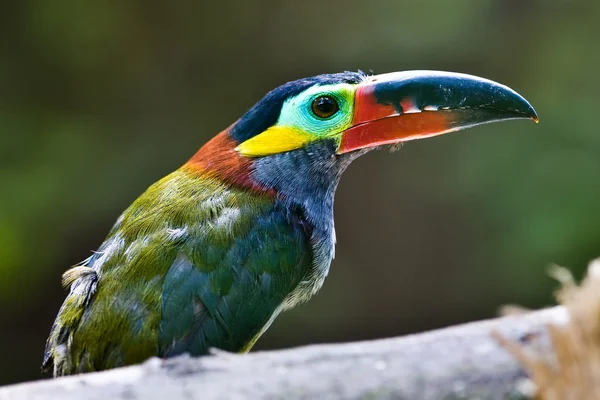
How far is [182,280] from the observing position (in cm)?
283

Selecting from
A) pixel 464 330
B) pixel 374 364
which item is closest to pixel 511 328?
pixel 464 330

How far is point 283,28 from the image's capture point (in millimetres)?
6996

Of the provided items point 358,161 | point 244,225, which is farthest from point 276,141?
point 358,161

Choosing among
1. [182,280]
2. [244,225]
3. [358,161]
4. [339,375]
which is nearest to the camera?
[339,375]

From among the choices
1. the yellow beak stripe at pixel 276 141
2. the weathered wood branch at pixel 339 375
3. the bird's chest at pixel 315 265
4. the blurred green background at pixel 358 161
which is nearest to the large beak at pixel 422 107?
the yellow beak stripe at pixel 276 141

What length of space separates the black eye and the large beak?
0.09 metres

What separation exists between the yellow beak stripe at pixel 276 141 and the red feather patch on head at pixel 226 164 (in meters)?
0.05

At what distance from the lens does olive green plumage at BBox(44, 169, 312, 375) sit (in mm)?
2771

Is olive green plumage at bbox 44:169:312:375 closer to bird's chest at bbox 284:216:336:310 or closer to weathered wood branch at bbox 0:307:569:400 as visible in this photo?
bird's chest at bbox 284:216:336:310

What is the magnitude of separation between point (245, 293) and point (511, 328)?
1247mm

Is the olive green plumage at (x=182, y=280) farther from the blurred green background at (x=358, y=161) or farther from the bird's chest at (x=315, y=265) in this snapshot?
the blurred green background at (x=358, y=161)

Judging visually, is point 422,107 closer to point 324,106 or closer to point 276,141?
point 324,106

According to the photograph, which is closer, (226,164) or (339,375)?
(339,375)

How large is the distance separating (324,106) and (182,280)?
1014 mm
